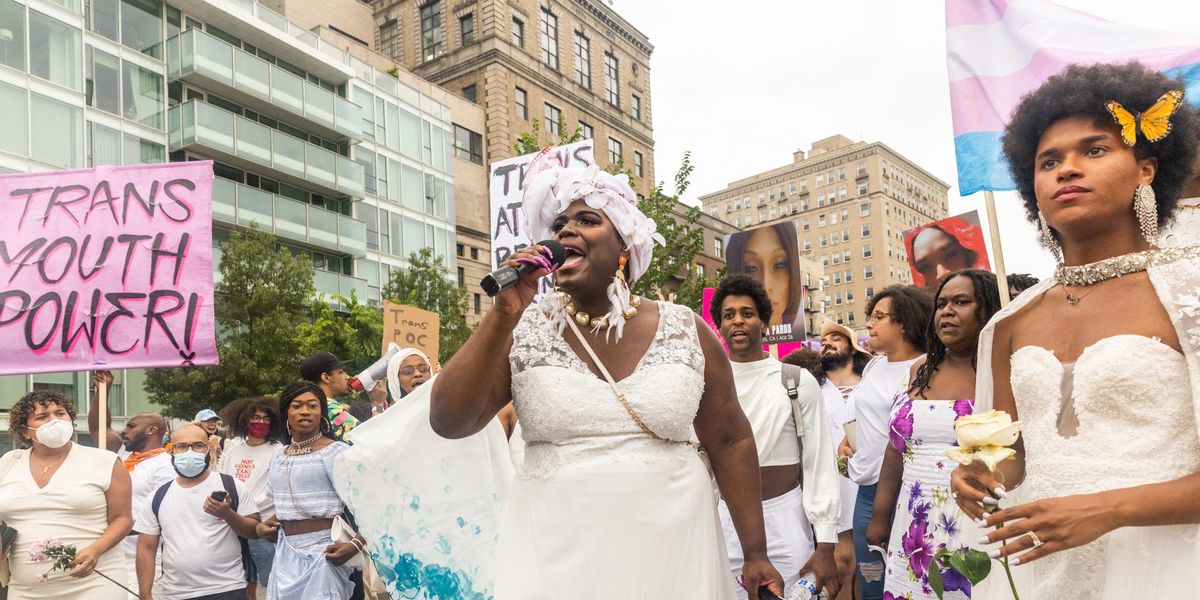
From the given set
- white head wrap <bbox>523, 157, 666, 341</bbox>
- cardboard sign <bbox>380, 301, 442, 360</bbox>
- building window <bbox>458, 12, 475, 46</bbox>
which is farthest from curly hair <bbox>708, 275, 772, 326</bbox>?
building window <bbox>458, 12, 475, 46</bbox>

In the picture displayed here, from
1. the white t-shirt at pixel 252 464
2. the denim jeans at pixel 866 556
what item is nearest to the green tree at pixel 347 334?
the white t-shirt at pixel 252 464

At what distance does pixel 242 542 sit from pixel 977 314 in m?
5.28

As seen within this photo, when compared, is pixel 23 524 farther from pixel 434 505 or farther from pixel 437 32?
pixel 437 32

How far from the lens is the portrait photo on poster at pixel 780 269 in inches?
642

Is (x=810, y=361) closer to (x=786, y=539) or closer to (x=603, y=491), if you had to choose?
(x=786, y=539)

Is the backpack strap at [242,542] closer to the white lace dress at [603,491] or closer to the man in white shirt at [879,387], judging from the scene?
the man in white shirt at [879,387]

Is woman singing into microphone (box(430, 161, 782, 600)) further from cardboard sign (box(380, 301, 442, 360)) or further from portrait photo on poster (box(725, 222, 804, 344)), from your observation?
portrait photo on poster (box(725, 222, 804, 344))

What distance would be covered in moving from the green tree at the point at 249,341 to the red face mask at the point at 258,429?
53.1ft

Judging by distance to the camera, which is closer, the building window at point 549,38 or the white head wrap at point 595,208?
the white head wrap at point 595,208

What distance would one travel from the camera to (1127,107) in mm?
2277

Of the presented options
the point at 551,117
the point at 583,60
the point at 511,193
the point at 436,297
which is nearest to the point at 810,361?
the point at 511,193

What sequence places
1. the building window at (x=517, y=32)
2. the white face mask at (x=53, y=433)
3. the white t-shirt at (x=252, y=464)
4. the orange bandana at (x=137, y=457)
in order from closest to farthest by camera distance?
the white face mask at (x=53, y=433)
the white t-shirt at (x=252, y=464)
the orange bandana at (x=137, y=457)
the building window at (x=517, y=32)

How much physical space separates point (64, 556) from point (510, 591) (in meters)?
4.45

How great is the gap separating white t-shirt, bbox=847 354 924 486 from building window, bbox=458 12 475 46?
43971mm
